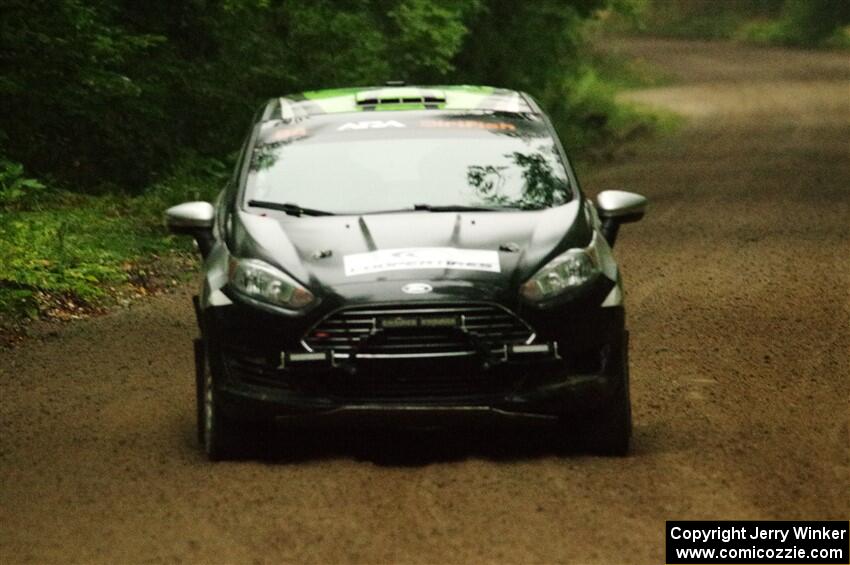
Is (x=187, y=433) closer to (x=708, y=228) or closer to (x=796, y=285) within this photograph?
(x=796, y=285)

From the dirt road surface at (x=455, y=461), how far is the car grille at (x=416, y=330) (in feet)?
1.80

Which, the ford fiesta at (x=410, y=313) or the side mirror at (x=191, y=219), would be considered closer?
the ford fiesta at (x=410, y=313)

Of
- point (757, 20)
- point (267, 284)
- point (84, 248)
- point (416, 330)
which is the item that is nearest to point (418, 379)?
point (416, 330)

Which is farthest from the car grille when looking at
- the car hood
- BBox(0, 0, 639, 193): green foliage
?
BBox(0, 0, 639, 193): green foliage

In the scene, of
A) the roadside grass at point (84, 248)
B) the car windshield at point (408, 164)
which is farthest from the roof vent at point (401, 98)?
the roadside grass at point (84, 248)

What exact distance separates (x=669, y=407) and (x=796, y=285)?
202 inches

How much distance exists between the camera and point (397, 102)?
9.97 m

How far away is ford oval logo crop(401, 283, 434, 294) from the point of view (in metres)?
7.96

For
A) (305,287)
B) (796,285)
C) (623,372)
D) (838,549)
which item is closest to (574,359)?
(623,372)

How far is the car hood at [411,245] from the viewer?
8.03 m

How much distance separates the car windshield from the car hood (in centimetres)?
24

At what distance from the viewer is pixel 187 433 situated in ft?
30.2

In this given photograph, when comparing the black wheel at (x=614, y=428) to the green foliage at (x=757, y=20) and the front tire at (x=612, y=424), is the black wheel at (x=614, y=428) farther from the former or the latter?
the green foliage at (x=757, y=20)

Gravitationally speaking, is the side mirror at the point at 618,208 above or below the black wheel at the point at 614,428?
above
